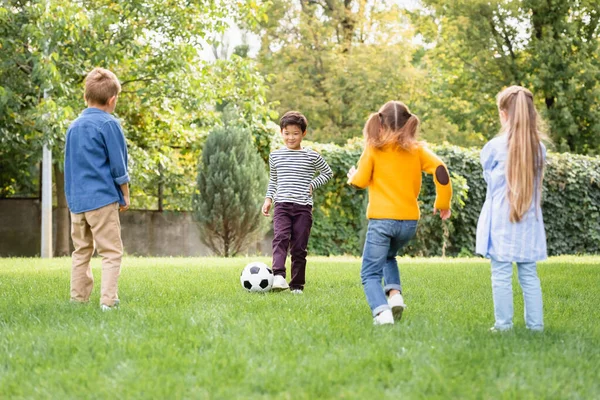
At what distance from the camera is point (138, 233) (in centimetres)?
1722

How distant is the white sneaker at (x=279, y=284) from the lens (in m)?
7.05

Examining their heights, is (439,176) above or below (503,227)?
above

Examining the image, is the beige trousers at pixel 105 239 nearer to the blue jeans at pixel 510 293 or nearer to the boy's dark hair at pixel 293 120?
the boy's dark hair at pixel 293 120

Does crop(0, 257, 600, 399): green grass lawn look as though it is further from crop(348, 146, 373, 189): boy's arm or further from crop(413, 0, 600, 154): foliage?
crop(413, 0, 600, 154): foliage

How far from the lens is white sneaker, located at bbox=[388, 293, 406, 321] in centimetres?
518

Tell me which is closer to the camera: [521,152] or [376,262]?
[521,152]

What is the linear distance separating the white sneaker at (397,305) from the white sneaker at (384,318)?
23cm

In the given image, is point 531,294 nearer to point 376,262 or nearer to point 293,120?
point 376,262

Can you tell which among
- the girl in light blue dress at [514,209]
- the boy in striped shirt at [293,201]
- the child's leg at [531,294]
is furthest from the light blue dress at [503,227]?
the boy in striped shirt at [293,201]

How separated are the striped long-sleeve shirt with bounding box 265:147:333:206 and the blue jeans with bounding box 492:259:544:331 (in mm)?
2765

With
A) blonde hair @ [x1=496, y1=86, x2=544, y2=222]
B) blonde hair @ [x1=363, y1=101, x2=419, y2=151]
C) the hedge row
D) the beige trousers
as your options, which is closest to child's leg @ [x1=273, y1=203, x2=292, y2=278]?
the beige trousers

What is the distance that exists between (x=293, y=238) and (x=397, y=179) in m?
2.42

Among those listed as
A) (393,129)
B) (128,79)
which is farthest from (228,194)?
(393,129)

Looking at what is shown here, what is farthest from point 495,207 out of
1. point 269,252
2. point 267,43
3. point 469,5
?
point 267,43
